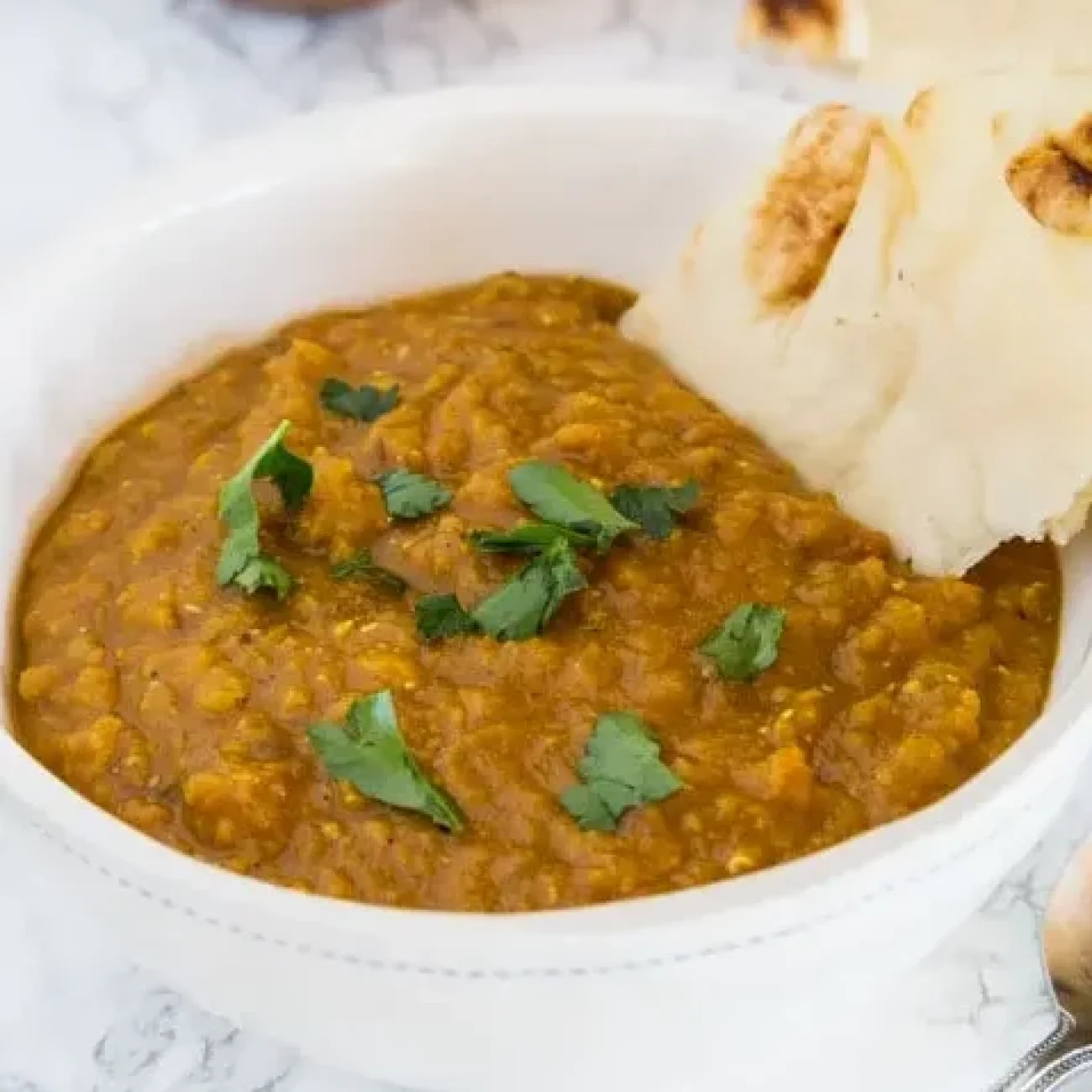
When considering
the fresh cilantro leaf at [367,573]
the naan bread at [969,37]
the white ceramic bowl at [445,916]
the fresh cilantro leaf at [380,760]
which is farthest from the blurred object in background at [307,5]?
the fresh cilantro leaf at [380,760]

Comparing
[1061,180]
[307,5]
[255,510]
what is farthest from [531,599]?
[307,5]

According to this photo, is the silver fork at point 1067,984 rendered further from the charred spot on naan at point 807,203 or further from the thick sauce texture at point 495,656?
the charred spot on naan at point 807,203

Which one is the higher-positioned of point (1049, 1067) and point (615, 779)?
point (615, 779)

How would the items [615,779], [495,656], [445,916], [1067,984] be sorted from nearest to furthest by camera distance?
[445,916] → [615,779] → [495,656] → [1067,984]

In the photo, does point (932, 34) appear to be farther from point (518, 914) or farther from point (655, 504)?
point (518, 914)

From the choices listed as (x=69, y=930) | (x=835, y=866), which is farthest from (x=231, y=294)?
(x=835, y=866)

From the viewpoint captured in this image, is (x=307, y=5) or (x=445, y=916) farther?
(x=307, y=5)
